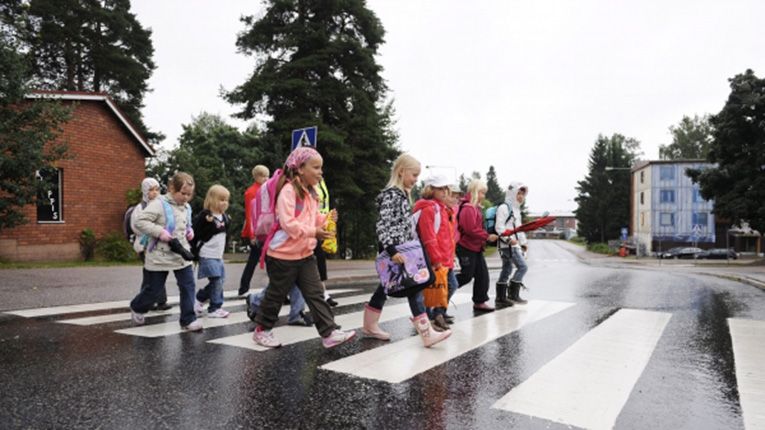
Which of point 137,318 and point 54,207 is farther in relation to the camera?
point 54,207

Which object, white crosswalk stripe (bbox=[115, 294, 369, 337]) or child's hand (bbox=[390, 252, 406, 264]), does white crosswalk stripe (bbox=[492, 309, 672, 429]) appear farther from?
white crosswalk stripe (bbox=[115, 294, 369, 337])

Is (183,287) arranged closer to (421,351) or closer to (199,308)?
(199,308)

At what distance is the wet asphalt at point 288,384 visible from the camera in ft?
9.74

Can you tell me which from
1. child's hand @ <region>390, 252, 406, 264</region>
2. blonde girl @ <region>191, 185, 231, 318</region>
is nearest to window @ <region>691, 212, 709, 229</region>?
blonde girl @ <region>191, 185, 231, 318</region>

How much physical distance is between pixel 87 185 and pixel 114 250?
2.55 metres

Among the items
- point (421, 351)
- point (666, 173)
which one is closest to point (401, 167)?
point (421, 351)

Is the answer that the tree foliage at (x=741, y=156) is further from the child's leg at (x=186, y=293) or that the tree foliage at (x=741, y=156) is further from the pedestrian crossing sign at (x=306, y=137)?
the child's leg at (x=186, y=293)

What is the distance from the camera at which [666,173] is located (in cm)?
5712

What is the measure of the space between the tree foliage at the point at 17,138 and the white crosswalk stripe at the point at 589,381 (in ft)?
42.6

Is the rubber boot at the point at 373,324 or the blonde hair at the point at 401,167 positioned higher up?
the blonde hair at the point at 401,167

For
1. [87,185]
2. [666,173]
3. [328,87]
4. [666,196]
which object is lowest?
[87,185]

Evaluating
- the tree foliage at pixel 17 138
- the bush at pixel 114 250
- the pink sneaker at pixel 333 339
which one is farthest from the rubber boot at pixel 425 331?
the bush at pixel 114 250

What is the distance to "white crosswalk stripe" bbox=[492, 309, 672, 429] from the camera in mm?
3113

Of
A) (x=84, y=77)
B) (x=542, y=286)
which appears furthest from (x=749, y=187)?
(x=84, y=77)
